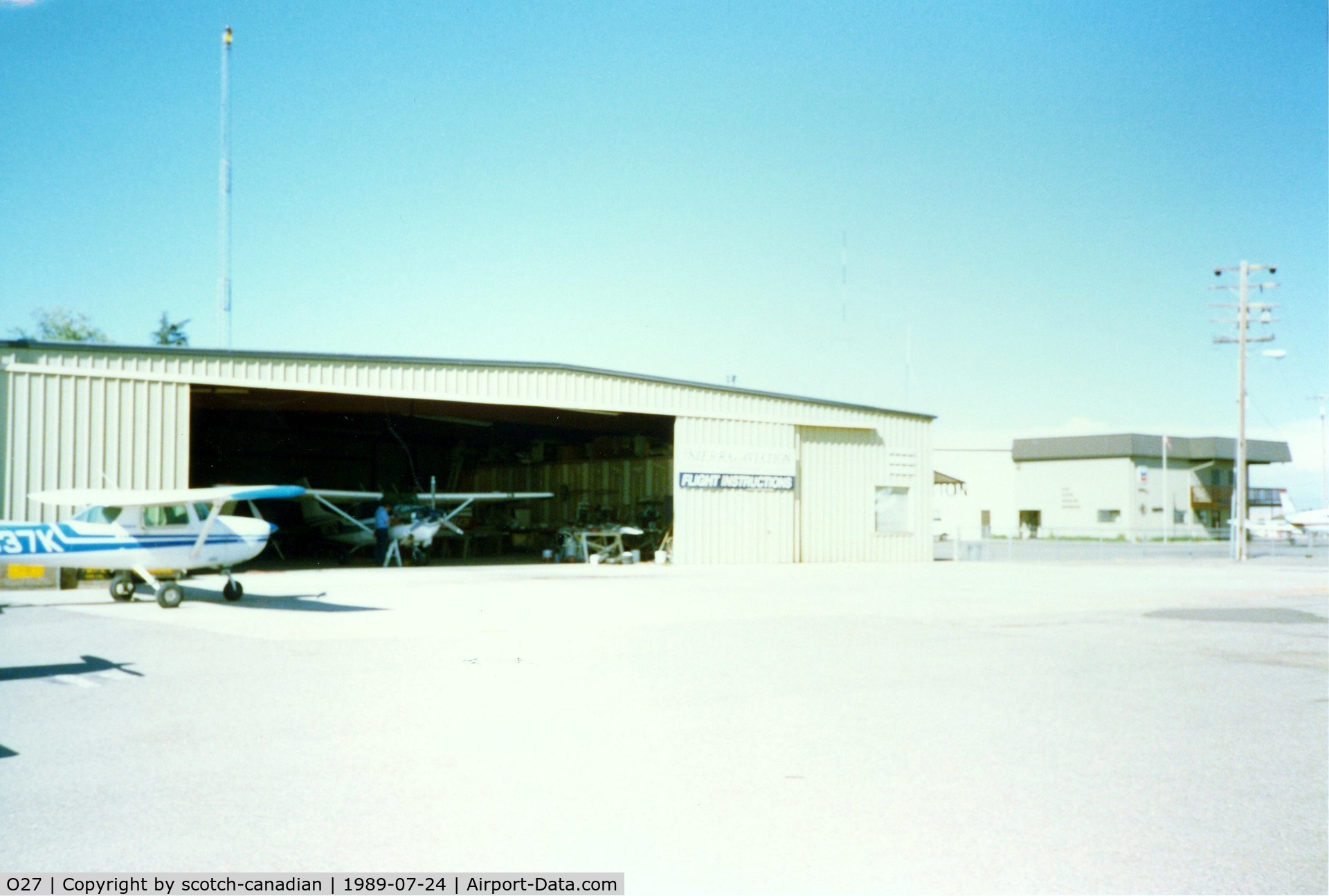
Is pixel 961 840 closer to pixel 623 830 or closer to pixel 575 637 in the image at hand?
pixel 623 830

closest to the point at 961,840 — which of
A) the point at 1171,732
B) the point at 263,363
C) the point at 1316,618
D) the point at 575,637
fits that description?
the point at 1171,732

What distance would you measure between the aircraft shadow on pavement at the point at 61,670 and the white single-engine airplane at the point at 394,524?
13.5m

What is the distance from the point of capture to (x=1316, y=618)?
13688 millimetres

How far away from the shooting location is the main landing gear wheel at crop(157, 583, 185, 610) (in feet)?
43.7

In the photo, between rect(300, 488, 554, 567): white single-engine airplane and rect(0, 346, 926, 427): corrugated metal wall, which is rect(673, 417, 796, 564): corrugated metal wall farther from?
rect(300, 488, 554, 567): white single-engine airplane

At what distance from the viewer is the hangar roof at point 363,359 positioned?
1692 cm

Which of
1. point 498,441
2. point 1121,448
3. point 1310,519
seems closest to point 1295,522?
point 1310,519

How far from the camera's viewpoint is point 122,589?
47.6ft

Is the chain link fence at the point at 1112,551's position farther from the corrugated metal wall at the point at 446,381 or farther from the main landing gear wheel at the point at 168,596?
the main landing gear wheel at the point at 168,596

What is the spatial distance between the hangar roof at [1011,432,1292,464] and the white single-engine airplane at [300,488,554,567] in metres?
46.9

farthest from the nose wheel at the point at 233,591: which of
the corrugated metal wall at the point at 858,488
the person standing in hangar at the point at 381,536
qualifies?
the corrugated metal wall at the point at 858,488

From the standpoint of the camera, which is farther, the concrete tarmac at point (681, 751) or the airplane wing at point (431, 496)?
the airplane wing at point (431, 496)

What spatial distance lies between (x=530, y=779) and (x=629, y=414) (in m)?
22.2

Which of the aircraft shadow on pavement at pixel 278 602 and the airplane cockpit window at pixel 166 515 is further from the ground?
the airplane cockpit window at pixel 166 515
